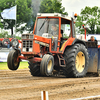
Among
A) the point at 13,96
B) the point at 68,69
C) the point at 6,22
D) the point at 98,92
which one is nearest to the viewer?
the point at 13,96

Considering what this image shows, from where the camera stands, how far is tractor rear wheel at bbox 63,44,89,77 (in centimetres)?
1002

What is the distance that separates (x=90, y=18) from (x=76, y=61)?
156ft

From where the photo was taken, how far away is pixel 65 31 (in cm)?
1070

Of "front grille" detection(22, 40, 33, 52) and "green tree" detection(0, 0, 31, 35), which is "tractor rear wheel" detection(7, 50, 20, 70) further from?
"green tree" detection(0, 0, 31, 35)

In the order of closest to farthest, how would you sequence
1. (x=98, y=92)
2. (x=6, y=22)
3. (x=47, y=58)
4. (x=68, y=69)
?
(x=98, y=92), (x=47, y=58), (x=68, y=69), (x=6, y=22)

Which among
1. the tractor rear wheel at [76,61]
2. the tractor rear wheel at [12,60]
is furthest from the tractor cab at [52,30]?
the tractor rear wheel at [12,60]

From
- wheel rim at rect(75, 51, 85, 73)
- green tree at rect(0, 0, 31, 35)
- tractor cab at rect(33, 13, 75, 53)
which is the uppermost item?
green tree at rect(0, 0, 31, 35)

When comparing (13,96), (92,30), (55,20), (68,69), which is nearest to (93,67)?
(68,69)

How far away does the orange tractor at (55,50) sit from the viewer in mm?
Answer: 9445

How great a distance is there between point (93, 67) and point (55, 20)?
8.15 ft

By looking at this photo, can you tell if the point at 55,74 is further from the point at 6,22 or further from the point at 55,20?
the point at 6,22

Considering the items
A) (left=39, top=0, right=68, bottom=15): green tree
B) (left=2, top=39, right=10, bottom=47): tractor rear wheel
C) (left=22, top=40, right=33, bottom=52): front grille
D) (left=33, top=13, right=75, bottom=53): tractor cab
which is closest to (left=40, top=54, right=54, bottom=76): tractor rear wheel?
(left=22, top=40, right=33, bottom=52): front grille

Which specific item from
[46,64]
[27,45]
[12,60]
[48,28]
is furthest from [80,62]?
[12,60]

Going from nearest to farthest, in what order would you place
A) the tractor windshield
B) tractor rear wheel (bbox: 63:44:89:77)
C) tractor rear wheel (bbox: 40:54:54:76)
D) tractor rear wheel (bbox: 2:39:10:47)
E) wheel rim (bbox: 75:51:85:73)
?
tractor rear wheel (bbox: 40:54:54:76), tractor rear wheel (bbox: 63:44:89:77), the tractor windshield, wheel rim (bbox: 75:51:85:73), tractor rear wheel (bbox: 2:39:10:47)
